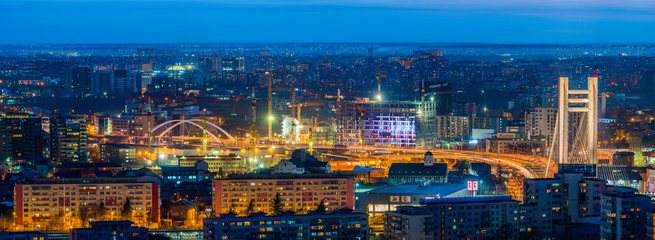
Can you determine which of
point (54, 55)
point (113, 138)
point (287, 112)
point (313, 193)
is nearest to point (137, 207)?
point (313, 193)

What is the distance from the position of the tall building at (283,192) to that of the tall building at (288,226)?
4329mm

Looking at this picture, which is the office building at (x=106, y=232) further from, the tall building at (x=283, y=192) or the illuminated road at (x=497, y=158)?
the illuminated road at (x=497, y=158)

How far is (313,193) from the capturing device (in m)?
27.4

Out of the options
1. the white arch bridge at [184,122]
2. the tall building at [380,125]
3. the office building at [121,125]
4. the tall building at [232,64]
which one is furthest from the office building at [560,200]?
the tall building at [232,64]

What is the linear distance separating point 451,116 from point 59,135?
39.1 feet

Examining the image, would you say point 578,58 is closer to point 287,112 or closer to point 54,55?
point 287,112

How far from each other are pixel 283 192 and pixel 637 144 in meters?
13.4

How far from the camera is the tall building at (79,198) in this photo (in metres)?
27.0

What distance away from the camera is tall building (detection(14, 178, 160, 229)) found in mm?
27047

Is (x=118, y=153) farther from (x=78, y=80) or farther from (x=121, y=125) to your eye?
(x=78, y=80)

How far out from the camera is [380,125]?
143 ft

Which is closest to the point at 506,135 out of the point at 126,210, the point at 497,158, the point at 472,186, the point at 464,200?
the point at 497,158

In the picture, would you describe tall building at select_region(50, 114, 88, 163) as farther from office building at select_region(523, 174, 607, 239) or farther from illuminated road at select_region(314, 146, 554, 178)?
office building at select_region(523, 174, 607, 239)

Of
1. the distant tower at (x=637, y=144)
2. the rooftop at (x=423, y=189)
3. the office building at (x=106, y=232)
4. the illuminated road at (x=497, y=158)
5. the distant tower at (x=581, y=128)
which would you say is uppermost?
the distant tower at (x=581, y=128)
